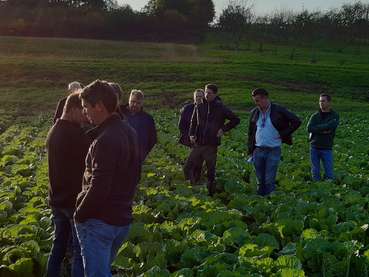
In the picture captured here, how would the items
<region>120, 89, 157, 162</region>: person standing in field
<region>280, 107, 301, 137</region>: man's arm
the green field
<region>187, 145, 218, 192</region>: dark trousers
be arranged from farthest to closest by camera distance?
<region>187, 145, 218, 192</region>: dark trousers → <region>280, 107, 301, 137</region>: man's arm → <region>120, 89, 157, 162</region>: person standing in field → the green field

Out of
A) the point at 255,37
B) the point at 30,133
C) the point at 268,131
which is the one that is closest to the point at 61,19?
the point at 255,37

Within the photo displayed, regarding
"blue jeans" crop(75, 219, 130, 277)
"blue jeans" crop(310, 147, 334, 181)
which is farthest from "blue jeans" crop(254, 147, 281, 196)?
"blue jeans" crop(75, 219, 130, 277)

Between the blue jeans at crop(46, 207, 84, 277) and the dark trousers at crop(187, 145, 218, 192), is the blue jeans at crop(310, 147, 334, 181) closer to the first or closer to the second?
the dark trousers at crop(187, 145, 218, 192)

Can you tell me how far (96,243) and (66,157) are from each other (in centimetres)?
129

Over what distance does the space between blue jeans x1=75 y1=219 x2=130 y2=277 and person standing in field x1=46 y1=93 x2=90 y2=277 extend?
3.02 ft

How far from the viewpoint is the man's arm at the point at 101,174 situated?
15.1 ft

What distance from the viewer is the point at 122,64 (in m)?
51.8

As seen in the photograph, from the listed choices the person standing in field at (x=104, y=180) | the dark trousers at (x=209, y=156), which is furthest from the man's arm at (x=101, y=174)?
the dark trousers at (x=209, y=156)

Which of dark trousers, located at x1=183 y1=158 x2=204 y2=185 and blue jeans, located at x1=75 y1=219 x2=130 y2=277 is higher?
blue jeans, located at x1=75 y1=219 x2=130 y2=277

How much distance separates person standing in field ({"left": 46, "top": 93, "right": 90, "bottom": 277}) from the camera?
5801 mm

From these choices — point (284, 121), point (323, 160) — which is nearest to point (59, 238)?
point (284, 121)

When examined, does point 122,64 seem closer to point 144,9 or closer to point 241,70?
point 241,70

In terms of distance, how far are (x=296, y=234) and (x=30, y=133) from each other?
49.5ft

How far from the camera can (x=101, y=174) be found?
461cm
